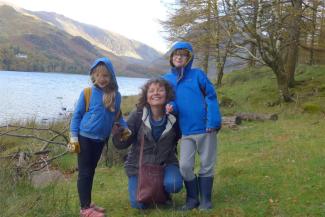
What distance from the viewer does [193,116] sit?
5.10 metres

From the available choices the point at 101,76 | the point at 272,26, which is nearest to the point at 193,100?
the point at 101,76

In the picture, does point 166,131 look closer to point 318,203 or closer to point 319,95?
point 318,203

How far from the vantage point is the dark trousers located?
5.05m

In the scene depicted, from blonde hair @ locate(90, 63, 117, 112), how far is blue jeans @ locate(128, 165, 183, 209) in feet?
3.14

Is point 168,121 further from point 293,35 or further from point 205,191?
point 293,35

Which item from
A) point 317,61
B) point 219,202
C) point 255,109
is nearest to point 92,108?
point 219,202

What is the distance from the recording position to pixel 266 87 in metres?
21.0

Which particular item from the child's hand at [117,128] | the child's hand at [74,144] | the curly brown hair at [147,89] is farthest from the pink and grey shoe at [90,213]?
the curly brown hair at [147,89]

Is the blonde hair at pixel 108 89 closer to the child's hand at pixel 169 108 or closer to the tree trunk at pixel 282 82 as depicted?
the child's hand at pixel 169 108

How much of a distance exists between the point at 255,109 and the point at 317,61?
45.5 ft

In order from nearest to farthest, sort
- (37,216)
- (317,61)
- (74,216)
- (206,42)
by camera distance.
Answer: (37,216) → (74,216) → (206,42) → (317,61)

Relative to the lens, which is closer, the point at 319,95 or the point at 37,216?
the point at 37,216

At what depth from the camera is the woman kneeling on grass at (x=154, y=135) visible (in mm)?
5176

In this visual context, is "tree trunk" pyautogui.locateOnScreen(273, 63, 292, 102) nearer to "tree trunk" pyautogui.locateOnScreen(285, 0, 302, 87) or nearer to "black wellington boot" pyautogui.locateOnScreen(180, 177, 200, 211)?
"tree trunk" pyautogui.locateOnScreen(285, 0, 302, 87)
